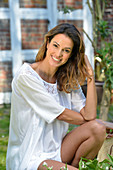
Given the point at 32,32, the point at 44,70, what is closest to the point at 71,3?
the point at 32,32

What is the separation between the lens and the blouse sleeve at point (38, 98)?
85.6 inches

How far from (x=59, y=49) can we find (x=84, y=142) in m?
0.76

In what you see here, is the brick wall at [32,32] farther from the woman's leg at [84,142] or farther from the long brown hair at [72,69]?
the woman's leg at [84,142]

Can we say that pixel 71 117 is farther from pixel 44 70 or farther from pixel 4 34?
pixel 4 34

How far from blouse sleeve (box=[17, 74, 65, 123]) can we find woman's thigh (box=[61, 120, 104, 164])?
253 millimetres

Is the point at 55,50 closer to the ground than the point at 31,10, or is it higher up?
closer to the ground

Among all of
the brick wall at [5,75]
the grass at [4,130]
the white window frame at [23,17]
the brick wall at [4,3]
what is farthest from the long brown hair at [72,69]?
the brick wall at [4,3]

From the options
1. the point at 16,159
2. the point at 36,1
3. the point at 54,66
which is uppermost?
the point at 36,1

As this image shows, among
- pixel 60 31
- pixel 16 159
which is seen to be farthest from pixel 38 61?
pixel 16 159

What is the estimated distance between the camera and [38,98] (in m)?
2.19

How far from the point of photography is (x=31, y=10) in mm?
5543

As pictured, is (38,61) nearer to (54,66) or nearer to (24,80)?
(54,66)

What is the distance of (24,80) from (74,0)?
12.5 ft

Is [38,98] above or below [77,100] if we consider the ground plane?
above
